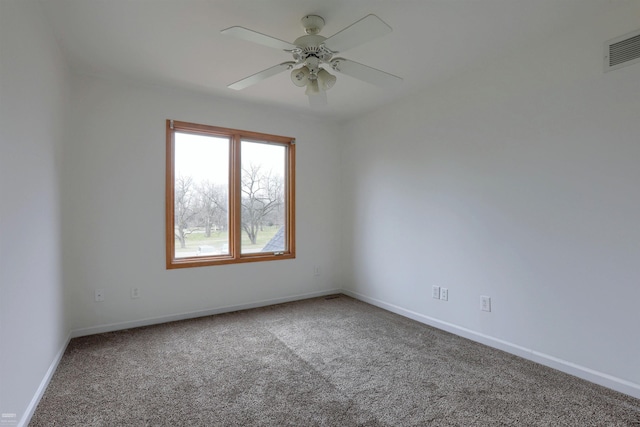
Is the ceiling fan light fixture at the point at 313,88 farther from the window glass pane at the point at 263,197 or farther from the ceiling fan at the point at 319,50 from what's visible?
the window glass pane at the point at 263,197

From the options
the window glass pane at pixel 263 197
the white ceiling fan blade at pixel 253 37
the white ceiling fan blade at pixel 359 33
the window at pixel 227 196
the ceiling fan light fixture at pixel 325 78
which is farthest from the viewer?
the window glass pane at pixel 263 197

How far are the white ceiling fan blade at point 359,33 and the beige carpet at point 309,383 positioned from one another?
215cm

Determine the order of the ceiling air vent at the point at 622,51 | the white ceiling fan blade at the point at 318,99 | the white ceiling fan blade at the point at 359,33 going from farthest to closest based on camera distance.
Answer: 1. the white ceiling fan blade at the point at 318,99
2. the ceiling air vent at the point at 622,51
3. the white ceiling fan blade at the point at 359,33

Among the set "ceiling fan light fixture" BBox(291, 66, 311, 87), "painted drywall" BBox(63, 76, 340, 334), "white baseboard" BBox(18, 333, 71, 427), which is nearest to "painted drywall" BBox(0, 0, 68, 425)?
"white baseboard" BBox(18, 333, 71, 427)

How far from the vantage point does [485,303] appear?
2.83 m

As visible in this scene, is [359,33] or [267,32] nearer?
[359,33]

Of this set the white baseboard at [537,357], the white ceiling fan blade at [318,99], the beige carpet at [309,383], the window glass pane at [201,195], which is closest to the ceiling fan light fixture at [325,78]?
the white ceiling fan blade at [318,99]

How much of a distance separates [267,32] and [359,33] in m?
0.86

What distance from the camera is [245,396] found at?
6.61ft

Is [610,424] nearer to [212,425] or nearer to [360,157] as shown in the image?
[212,425]

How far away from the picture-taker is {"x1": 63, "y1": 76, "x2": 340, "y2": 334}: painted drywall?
297 centimetres

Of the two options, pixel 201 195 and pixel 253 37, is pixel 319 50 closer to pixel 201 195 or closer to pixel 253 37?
pixel 253 37

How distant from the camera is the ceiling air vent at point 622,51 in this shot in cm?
200

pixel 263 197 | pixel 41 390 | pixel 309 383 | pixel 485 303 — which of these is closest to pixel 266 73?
pixel 263 197
